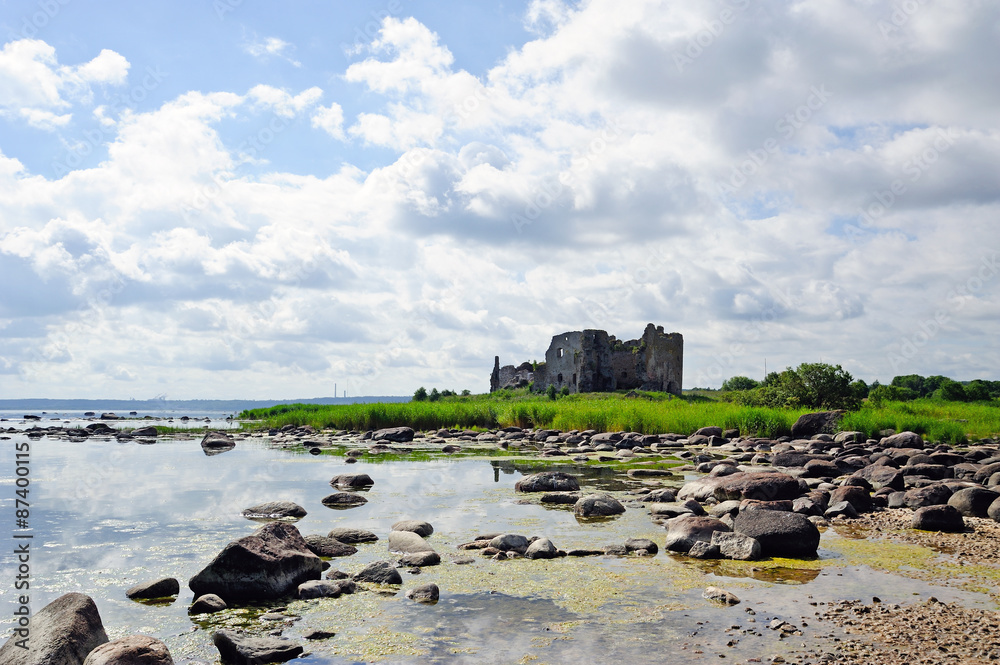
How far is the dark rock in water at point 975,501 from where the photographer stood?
9.20 meters

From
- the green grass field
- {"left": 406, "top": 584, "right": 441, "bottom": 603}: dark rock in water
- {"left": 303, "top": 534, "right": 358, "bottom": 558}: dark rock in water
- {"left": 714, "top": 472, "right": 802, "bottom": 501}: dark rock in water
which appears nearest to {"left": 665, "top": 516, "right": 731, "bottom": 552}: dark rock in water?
{"left": 714, "top": 472, "right": 802, "bottom": 501}: dark rock in water

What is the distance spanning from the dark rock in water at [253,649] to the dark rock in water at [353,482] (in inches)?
337

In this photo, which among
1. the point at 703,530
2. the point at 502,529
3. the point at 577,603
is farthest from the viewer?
the point at 502,529

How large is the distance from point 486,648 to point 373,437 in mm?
22907

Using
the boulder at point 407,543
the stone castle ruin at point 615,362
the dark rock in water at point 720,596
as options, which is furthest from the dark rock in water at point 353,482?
the stone castle ruin at point 615,362

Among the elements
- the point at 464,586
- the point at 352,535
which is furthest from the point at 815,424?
the point at 464,586

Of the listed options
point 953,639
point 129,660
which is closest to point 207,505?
point 129,660

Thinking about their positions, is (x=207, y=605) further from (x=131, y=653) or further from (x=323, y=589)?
(x=131, y=653)

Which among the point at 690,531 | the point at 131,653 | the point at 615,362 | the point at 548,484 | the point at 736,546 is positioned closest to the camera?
the point at 131,653

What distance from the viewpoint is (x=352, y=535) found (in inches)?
317

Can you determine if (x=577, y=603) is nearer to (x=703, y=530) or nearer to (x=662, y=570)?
(x=662, y=570)

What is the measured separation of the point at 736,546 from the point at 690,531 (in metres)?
0.58

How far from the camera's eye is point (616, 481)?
1348 cm

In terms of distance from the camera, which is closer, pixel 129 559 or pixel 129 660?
pixel 129 660
